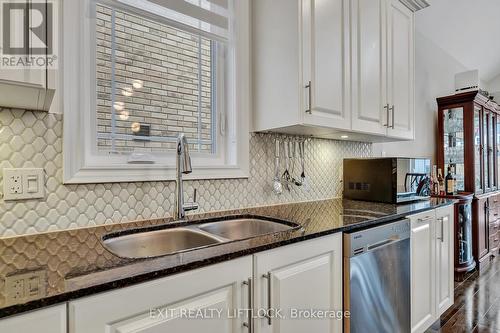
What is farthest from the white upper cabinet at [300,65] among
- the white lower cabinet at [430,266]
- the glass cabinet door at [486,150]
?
the glass cabinet door at [486,150]

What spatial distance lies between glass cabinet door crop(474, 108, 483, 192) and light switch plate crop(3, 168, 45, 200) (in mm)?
4093

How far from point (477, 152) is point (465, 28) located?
160cm

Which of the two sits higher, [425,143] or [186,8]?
[186,8]

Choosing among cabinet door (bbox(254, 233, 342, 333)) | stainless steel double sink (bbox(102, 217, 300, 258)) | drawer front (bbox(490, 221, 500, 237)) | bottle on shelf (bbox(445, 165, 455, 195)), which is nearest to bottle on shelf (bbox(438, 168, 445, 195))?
bottle on shelf (bbox(445, 165, 455, 195))

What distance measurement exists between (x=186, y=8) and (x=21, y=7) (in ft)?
3.31

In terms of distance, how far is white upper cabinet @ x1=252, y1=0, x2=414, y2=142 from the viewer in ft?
5.08

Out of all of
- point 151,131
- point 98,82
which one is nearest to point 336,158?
point 151,131

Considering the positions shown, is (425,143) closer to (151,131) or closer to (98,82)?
(151,131)

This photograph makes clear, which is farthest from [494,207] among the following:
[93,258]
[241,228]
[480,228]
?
[93,258]

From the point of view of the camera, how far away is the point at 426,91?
3574 mm

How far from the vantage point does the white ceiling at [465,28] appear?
3.17 metres

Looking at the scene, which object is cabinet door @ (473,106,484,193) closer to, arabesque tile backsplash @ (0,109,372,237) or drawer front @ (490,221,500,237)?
drawer front @ (490,221,500,237)

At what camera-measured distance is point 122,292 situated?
2.34 feet

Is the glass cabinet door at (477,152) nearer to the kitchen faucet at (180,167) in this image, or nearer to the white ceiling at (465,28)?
the white ceiling at (465,28)
